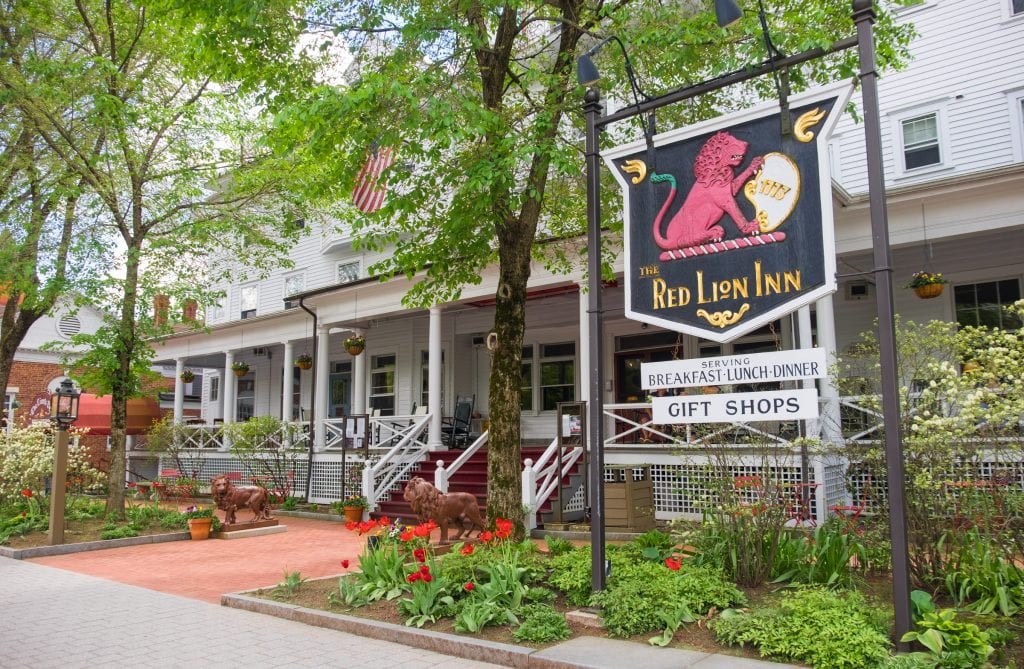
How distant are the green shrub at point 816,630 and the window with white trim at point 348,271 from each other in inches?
730

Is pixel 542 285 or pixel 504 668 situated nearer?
pixel 504 668

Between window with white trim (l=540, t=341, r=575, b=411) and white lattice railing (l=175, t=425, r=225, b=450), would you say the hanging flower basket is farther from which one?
white lattice railing (l=175, t=425, r=225, b=450)

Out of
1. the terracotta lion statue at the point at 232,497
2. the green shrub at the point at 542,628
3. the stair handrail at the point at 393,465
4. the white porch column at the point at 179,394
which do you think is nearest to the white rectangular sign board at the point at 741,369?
the green shrub at the point at 542,628

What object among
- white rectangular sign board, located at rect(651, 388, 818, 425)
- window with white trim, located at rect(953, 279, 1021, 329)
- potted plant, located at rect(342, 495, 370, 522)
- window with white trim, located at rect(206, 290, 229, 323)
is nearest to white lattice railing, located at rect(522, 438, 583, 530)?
potted plant, located at rect(342, 495, 370, 522)

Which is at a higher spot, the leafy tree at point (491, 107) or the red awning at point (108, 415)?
the leafy tree at point (491, 107)

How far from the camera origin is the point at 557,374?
18.2 m

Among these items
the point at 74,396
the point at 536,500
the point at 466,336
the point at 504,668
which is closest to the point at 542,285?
the point at 536,500

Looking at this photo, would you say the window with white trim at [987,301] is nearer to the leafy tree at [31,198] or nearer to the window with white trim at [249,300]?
the leafy tree at [31,198]

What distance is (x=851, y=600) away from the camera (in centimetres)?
523

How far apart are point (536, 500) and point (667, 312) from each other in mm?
6567

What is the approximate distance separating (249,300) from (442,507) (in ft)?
61.4

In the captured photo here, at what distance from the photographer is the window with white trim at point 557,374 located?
59.0ft

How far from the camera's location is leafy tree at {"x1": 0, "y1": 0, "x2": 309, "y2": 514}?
13.4 metres

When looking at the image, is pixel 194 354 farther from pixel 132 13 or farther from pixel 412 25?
pixel 412 25
